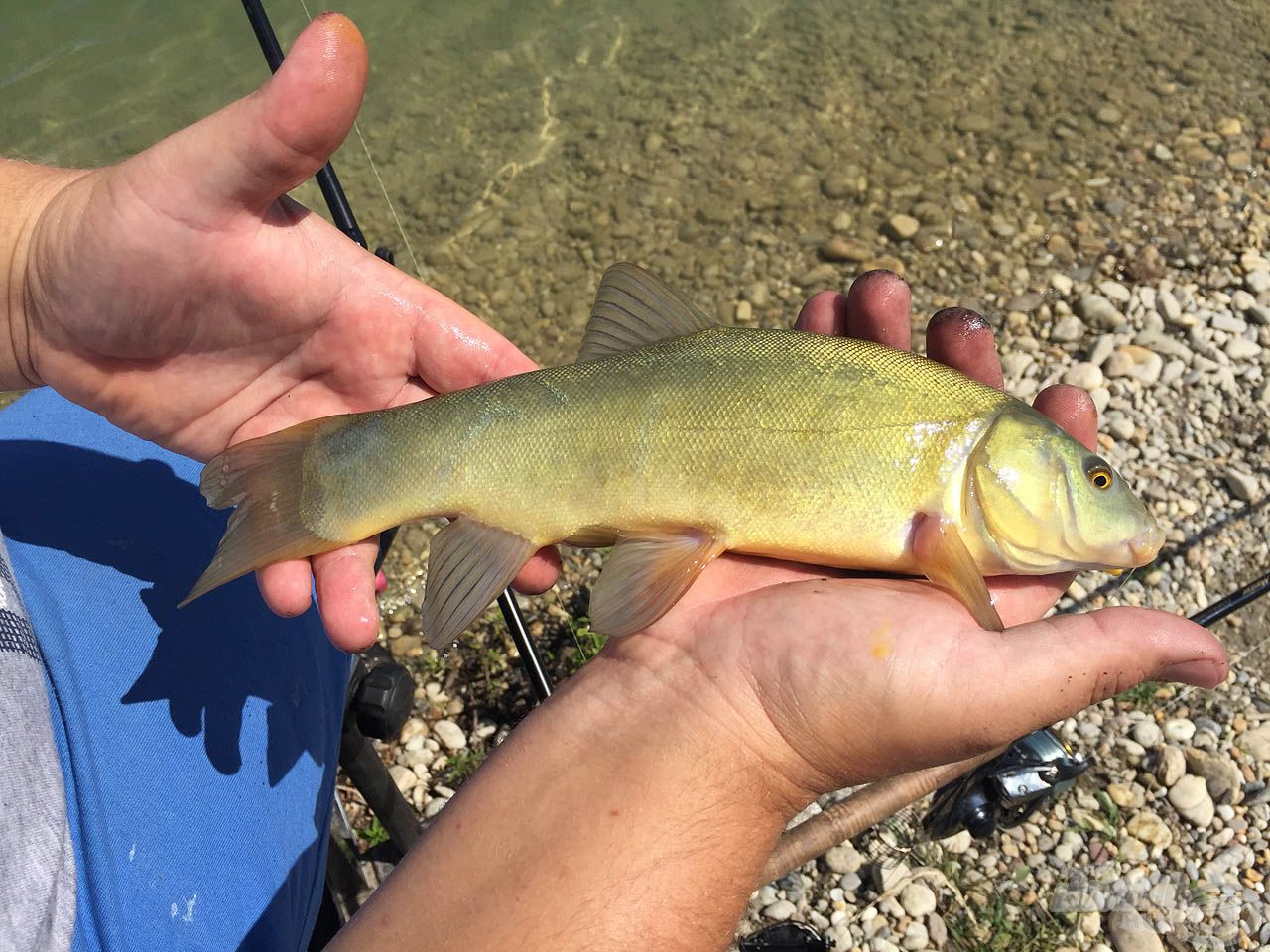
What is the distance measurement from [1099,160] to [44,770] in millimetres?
7405

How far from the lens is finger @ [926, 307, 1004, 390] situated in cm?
310

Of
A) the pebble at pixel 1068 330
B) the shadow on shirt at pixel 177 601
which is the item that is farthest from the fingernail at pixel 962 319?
the pebble at pixel 1068 330

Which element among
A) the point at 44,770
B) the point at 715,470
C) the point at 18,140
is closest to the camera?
the point at 44,770

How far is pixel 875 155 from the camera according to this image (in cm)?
754

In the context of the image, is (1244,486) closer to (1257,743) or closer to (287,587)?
(1257,743)

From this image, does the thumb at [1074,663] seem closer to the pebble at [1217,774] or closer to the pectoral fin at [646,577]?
the pectoral fin at [646,577]

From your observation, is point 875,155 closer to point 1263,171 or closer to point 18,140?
point 1263,171

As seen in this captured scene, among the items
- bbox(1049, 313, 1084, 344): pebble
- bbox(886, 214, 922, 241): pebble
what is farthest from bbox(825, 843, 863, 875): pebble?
bbox(886, 214, 922, 241): pebble

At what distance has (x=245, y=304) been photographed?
3057 millimetres

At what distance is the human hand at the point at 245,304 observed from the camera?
2613 millimetres

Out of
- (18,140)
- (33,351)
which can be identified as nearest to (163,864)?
(33,351)

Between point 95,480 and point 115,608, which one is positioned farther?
point 95,480

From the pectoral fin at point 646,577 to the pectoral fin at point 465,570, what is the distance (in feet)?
1.02

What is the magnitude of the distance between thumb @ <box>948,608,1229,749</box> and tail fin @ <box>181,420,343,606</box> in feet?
5.98
